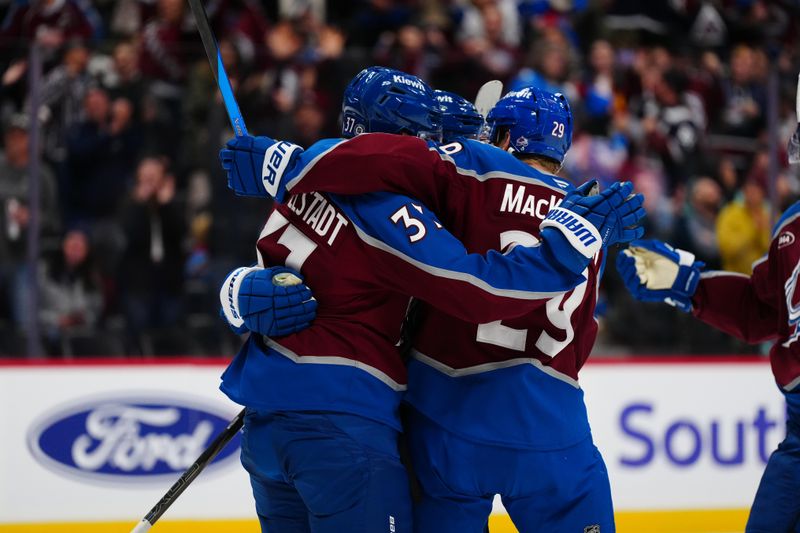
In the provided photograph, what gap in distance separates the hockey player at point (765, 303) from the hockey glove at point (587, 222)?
724 millimetres

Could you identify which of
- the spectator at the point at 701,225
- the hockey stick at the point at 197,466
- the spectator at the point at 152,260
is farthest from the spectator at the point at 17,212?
the spectator at the point at 701,225

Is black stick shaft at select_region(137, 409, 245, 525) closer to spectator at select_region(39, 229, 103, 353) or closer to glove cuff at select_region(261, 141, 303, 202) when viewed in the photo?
glove cuff at select_region(261, 141, 303, 202)

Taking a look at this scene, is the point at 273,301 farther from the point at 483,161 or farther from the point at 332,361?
the point at 483,161

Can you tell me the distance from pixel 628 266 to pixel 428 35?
12.4 feet

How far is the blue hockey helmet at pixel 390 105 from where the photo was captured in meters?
2.60

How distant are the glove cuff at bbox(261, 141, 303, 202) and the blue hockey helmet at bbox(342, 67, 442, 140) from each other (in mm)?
205

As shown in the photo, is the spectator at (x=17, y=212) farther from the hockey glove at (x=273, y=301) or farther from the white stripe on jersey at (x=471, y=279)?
the white stripe on jersey at (x=471, y=279)

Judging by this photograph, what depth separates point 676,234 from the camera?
5.94m

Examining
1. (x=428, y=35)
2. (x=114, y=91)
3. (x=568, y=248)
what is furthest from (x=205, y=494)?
(x=428, y=35)

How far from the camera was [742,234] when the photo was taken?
5910 millimetres

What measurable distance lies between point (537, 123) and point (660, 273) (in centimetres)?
87

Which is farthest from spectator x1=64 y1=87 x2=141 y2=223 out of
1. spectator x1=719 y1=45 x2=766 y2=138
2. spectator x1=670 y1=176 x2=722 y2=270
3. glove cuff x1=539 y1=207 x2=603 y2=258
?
glove cuff x1=539 y1=207 x2=603 y2=258

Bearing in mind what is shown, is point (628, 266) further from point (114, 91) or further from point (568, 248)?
point (114, 91)

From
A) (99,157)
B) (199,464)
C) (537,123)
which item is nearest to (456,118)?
(537,123)
